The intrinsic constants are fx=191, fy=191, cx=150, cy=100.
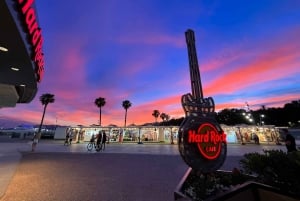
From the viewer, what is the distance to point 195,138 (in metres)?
4.55

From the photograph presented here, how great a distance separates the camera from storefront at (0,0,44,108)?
3.49 meters

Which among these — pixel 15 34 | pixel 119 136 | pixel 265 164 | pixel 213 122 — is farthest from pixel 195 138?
pixel 119 136

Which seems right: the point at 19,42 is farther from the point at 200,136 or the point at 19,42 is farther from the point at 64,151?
the point at 64,151

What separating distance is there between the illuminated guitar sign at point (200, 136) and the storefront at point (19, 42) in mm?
3928

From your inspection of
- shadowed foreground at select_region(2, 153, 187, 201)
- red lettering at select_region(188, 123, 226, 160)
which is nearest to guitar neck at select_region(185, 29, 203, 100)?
red lettering at select_region(188, 123, 226, 160)

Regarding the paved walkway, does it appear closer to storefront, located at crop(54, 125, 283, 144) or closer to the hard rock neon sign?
the hard rock neon sign

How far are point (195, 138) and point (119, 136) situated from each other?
3124 cm

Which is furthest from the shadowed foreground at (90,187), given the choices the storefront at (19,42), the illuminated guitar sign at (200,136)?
the storefront at (19,42)

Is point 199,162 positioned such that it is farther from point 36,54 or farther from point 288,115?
point 288,115

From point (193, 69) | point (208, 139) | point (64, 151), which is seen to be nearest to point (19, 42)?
point (193, 69)

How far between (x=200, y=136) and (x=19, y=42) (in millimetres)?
4784

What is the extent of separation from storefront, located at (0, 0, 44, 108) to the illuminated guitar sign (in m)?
3.93

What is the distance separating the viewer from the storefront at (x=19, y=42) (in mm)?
3487

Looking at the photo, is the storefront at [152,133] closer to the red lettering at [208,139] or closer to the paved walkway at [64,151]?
the paved walkway at [64,151]
